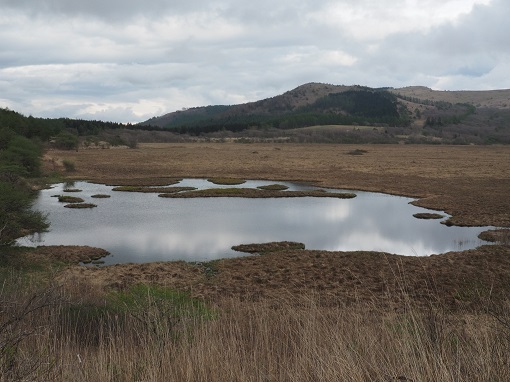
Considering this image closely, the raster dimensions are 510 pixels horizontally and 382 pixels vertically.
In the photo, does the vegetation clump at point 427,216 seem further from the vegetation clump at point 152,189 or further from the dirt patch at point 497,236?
the vegetation clump at point 152,189

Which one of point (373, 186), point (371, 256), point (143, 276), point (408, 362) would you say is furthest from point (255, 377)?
point (373, 186)

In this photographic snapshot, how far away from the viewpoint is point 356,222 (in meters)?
32.1

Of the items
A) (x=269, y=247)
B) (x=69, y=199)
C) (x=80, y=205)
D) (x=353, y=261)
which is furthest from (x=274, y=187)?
(x=353, y=261)

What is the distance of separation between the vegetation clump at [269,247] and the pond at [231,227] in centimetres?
74

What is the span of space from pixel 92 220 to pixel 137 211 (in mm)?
4330

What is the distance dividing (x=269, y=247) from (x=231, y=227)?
596 centimetres

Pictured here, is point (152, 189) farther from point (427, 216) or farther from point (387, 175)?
point (387, 175)

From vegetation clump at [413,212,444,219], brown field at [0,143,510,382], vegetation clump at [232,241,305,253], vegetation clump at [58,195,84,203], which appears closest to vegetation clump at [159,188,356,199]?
brown field at [0,143,510,382]

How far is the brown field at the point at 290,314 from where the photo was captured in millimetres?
4926

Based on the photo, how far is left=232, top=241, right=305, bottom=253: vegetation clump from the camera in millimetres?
23959

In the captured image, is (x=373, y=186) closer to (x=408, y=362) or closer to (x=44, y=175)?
(x=44, y=175)

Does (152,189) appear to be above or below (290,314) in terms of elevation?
below

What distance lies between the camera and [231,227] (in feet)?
97.6

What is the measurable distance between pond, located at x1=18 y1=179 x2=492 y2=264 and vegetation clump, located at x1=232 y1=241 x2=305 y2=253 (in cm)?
74
